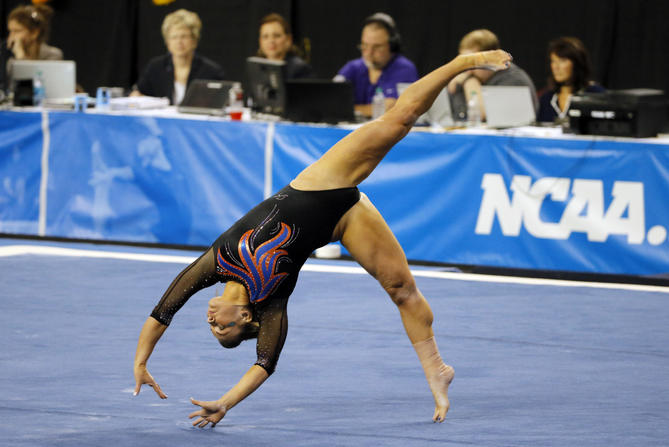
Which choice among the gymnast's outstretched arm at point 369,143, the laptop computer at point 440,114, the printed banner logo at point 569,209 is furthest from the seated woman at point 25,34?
the gymnast's outstretched arm at point 369,143

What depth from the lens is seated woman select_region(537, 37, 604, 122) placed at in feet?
25.1

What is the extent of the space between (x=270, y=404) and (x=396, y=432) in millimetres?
631

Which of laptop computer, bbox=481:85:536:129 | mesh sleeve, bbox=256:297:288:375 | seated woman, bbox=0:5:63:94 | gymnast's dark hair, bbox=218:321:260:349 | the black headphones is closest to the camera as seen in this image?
mesh sleeve, bbox=256:297:288:375

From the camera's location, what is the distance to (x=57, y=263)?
24.3ft

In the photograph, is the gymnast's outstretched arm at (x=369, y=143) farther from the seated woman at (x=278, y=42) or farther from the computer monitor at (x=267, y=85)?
the seated woman at (x=278, y=42)

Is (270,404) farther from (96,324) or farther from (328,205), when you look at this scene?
(96,324)

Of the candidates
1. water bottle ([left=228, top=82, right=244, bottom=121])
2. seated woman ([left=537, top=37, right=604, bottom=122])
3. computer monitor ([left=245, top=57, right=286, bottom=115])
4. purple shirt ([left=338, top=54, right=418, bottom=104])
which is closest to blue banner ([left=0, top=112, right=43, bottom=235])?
water bottle ([left=228, top=82, right=244, bottom=121])

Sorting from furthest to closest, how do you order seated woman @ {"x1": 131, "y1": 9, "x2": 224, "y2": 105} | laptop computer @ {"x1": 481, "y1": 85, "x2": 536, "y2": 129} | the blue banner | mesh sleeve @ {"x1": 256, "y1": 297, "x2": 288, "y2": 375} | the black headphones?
seated woman @ {"x1": 131, "y1": 9, "x2": 224, "y2": 105}, the black headphones, the blue banner, laptop computer @ {"x1": 481, "y1": 85, "x2": 536, "y2": 129}, mesh sleeve @ {"x1": 256, "y1": 297, "x2": 288, "y2": 375}

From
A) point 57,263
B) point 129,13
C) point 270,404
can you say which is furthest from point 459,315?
point 129,13

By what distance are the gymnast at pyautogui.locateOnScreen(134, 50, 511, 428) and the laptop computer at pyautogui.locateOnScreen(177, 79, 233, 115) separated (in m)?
3.65

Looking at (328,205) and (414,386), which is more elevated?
(328,205)

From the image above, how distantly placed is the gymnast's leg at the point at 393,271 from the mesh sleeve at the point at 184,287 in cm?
53

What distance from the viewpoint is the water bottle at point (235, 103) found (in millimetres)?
7902

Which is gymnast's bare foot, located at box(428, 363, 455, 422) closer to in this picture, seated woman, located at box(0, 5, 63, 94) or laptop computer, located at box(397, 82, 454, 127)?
laptop computer, located at box(397, 82, 454, 127)
